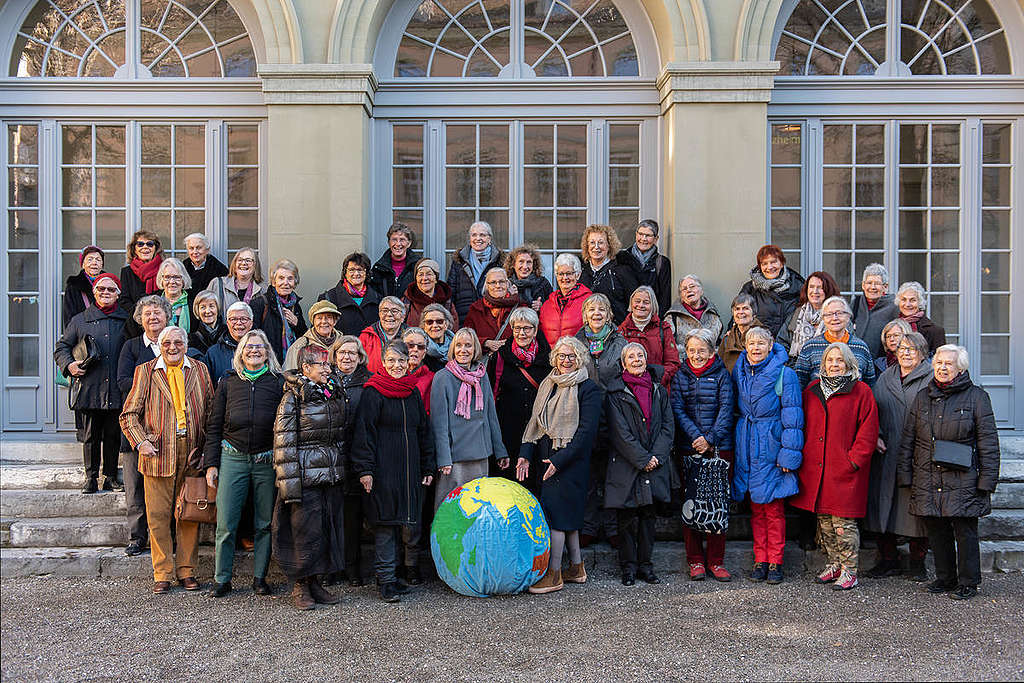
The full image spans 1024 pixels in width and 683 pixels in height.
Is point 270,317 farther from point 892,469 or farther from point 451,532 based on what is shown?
point 892,469

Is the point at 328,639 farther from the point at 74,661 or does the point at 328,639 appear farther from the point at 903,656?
the point at 903,656

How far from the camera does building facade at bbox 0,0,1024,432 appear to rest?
29.5ft

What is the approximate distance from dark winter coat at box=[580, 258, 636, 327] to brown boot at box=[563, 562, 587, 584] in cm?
207

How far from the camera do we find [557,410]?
6.38 meters

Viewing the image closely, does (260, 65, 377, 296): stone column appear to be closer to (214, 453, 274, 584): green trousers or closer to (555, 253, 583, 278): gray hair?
(555, 253, 583, 278): gray hair

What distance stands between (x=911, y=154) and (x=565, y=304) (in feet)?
14.0

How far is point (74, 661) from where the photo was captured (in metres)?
5.07

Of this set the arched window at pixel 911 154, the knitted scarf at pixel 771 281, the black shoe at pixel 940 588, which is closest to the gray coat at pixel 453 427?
the knitted scarf at pixel 771 281

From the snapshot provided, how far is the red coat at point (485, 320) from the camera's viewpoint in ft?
23.6

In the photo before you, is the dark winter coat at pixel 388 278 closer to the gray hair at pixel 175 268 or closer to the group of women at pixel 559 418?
the group of women at pixel 559 418

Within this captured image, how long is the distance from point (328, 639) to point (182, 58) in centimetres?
621

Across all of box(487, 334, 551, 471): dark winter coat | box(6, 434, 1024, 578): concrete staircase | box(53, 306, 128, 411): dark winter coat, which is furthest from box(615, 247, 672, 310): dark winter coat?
box(53, 306, 128, 411): dark winter coat

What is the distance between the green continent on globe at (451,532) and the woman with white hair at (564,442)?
647 millimetres

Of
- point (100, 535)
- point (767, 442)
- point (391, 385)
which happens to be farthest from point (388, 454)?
point (767, 442)
